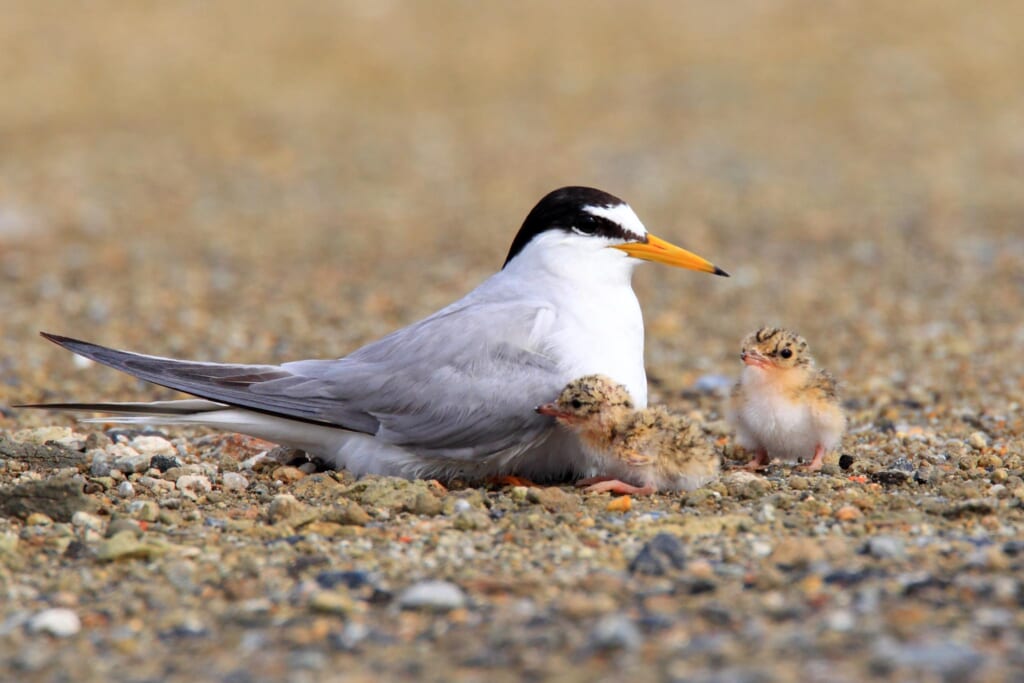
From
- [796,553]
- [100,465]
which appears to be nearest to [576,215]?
[796,553]

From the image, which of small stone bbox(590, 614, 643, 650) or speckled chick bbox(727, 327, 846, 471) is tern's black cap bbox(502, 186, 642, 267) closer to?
speckled chick bbox(727, 327, 846, 471)

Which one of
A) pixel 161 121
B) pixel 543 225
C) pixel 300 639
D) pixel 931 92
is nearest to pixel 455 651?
pixel 300 639

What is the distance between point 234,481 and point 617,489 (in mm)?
1292

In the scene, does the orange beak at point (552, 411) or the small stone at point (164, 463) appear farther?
the small stone at point (164, 463)

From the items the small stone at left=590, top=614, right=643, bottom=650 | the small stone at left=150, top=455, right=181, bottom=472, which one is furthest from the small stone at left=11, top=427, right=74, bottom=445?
the small stone at left=590, top=614, right=643, bottom=650

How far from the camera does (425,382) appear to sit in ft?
14.6

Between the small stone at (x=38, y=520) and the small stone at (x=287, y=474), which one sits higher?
the small stone at (x=287, y=474)

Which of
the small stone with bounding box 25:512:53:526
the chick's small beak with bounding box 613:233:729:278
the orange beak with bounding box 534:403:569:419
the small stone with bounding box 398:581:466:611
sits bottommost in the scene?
the small stone with bounding box 25:512:53:526

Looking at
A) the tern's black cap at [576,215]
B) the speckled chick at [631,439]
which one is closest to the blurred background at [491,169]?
the tern's black cap at [576,215]

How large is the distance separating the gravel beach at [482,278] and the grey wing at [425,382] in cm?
23

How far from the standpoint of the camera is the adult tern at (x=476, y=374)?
4410 millimetres

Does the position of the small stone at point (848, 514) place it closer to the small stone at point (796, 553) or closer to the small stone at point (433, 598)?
the small stone at point (796, 553)

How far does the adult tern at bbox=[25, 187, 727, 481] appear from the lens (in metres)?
4.41

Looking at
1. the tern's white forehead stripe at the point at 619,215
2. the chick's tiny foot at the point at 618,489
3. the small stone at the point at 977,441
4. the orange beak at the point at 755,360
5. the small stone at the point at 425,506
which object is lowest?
the small stone at the point at 425,506
